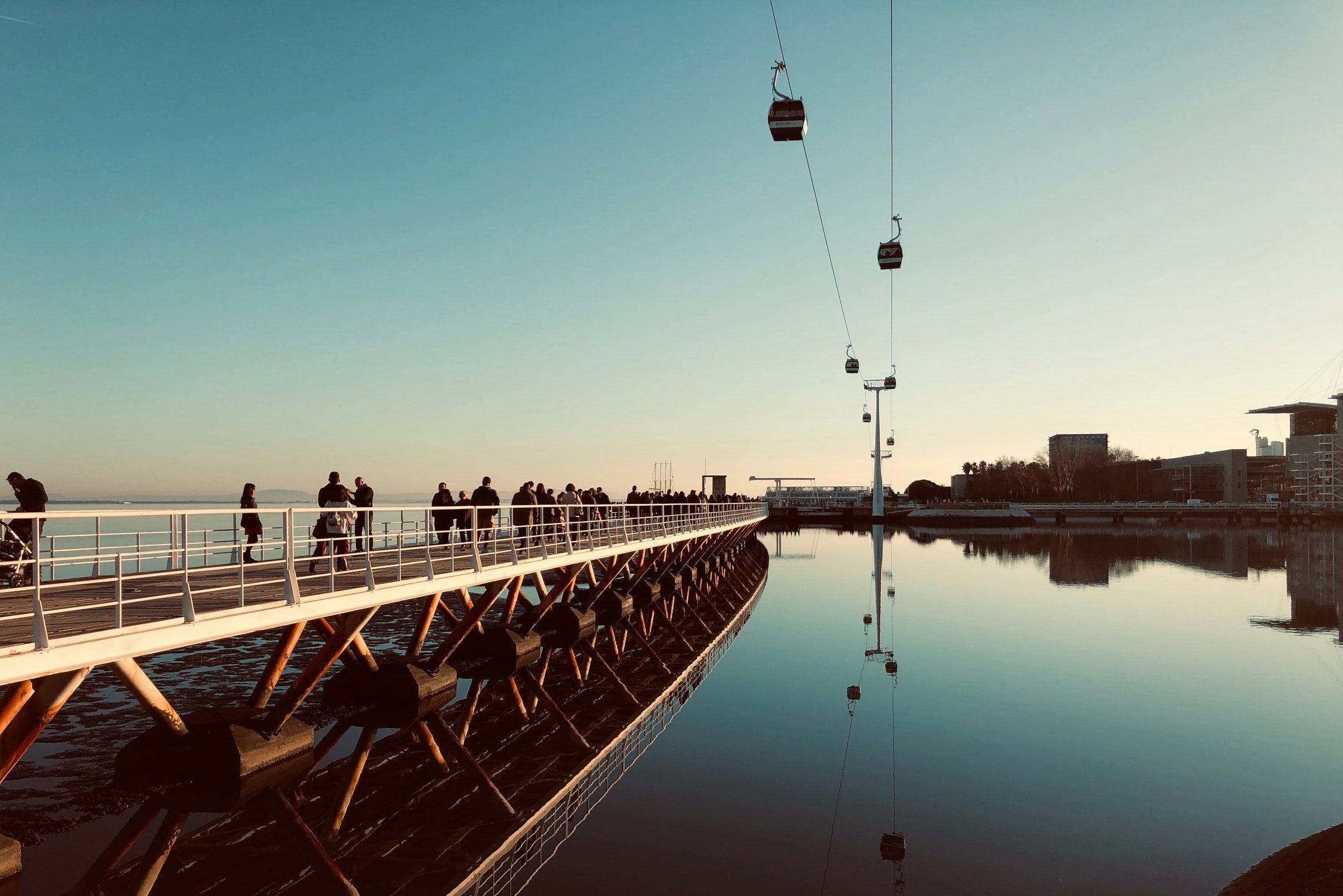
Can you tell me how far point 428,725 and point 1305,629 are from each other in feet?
97.4

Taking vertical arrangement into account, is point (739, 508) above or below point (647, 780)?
above

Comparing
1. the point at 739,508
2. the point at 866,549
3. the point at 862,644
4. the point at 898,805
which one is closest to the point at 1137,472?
Result: the point at 866,549

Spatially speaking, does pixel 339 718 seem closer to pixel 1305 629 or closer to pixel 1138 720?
pixel 1138 720

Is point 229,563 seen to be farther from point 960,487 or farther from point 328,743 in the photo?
point 960,487

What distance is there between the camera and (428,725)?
14.5m

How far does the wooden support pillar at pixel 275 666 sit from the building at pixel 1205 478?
161 meters

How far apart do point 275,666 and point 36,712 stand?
123 inches

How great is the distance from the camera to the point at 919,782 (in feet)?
43.2

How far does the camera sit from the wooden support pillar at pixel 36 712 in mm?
7887

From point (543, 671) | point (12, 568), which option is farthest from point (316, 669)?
point (543, 671)

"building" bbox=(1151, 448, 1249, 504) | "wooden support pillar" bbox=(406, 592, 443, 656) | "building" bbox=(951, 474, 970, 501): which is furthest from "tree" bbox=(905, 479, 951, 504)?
"wooden support pillar" bbox=(406, 592, 443, 656)

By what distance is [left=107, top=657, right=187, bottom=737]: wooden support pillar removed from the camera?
27.5 feet

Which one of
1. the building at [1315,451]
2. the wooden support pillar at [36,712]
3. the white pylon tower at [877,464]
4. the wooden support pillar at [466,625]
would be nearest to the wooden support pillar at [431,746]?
the wooden support pillar at [466,625]

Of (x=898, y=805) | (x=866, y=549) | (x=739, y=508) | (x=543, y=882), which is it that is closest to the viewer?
(x=543, y=882)
